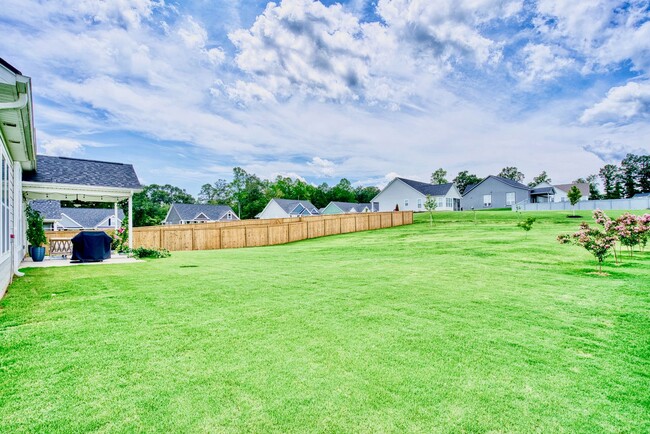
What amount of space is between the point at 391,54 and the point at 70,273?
15.4m

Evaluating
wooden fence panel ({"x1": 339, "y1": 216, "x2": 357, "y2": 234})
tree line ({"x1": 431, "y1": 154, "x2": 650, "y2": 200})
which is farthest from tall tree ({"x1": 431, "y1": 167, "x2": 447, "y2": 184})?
wooden fence panel ({"x1": 339, "y1": 216, "x2": 357, "y2": 234})

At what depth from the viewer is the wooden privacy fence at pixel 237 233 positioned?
58.3 feet

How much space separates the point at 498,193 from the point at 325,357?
4417cm

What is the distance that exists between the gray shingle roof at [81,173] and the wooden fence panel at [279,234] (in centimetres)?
895

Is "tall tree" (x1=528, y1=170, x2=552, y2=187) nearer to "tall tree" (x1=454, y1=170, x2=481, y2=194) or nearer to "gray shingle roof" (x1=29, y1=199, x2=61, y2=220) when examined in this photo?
"tall tree" (x1=454, y1=170, x2=481, y2=194)

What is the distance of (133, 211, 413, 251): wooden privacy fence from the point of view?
17.8 metres

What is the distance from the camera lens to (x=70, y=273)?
8180 mm

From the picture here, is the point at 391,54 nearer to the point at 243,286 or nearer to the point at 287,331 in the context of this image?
the point at 243,286

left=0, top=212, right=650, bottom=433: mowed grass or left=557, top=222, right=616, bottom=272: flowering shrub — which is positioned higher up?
left=557, top=222, right=616, bottom=272: flowering shrub

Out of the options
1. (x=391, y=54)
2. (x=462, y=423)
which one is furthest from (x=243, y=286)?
(x=391, y=54)

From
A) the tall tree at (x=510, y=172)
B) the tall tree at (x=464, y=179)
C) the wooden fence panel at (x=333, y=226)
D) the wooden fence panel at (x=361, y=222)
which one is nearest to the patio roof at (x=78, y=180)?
the wooden fence panel at (x=333, y=226)

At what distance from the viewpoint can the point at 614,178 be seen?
65.2 meters

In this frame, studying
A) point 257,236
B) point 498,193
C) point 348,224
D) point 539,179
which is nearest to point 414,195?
point 498,193

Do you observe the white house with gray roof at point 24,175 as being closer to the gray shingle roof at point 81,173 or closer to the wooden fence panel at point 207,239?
the gray shingle roof at point 81,173
